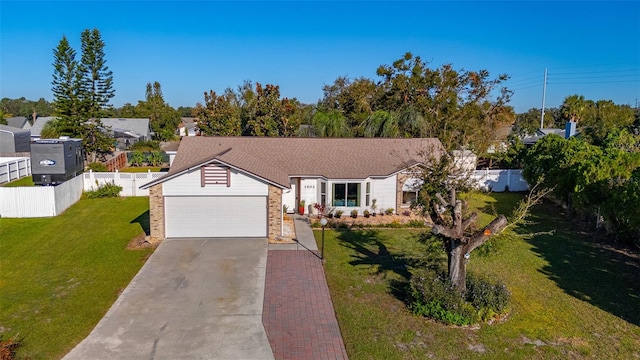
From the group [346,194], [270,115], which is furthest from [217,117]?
[346,194]

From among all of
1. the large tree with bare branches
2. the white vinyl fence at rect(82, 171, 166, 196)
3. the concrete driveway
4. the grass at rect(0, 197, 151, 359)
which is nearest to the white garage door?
the concrete driveway

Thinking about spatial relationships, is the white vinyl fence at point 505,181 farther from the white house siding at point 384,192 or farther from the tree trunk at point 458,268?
the tree trunk at point 458,268

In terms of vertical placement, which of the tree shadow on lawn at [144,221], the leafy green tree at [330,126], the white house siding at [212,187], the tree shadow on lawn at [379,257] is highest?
the leafy green tree at [330,126]

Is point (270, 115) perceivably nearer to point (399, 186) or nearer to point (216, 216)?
point (399, 186)

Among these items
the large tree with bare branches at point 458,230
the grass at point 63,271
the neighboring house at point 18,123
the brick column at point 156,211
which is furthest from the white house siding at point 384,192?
the neighboring house at point 18,123

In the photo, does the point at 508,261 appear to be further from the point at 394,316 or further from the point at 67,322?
the point at 67,322

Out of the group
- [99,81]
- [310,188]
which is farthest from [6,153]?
[310,188]
